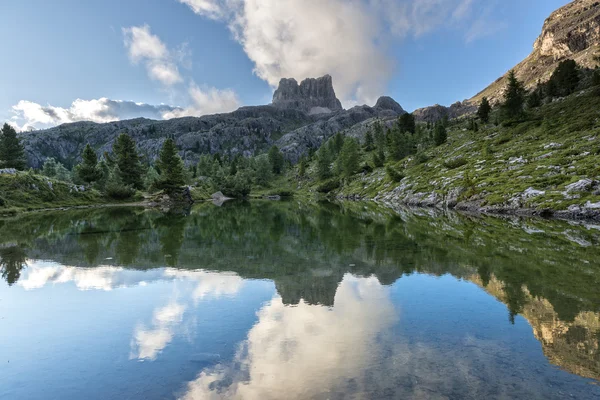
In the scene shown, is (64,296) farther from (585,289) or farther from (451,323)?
(585,289)

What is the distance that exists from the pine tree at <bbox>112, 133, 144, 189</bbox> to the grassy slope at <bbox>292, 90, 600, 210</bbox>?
78080mm

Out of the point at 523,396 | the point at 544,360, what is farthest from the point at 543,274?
the point at 523,396

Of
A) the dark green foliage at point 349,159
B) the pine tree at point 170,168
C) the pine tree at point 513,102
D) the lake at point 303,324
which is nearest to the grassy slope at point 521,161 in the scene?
the pine tree at point 513,102

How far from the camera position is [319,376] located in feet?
26.9

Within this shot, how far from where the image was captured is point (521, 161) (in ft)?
220

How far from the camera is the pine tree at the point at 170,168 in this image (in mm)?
100500

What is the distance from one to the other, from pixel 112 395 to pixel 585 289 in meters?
18.8

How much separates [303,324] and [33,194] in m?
84.0

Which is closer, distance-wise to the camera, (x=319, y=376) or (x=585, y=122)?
(x=319, y=376)

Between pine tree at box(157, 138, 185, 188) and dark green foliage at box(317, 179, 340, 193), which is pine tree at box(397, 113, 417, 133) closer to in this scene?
dark green foliage at box(317, 179, 340, 193)

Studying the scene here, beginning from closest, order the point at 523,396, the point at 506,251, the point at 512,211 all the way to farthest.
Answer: the point at 523,396
the point at 506,251
the point at 512,211

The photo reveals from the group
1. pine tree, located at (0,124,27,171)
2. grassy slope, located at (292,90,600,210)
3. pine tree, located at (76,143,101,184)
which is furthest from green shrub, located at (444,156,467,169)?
pine tree, located at (0,124,27,171)

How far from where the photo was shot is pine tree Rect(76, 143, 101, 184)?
3775 inches

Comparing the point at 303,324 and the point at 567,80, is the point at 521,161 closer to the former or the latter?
the point at 303,324
